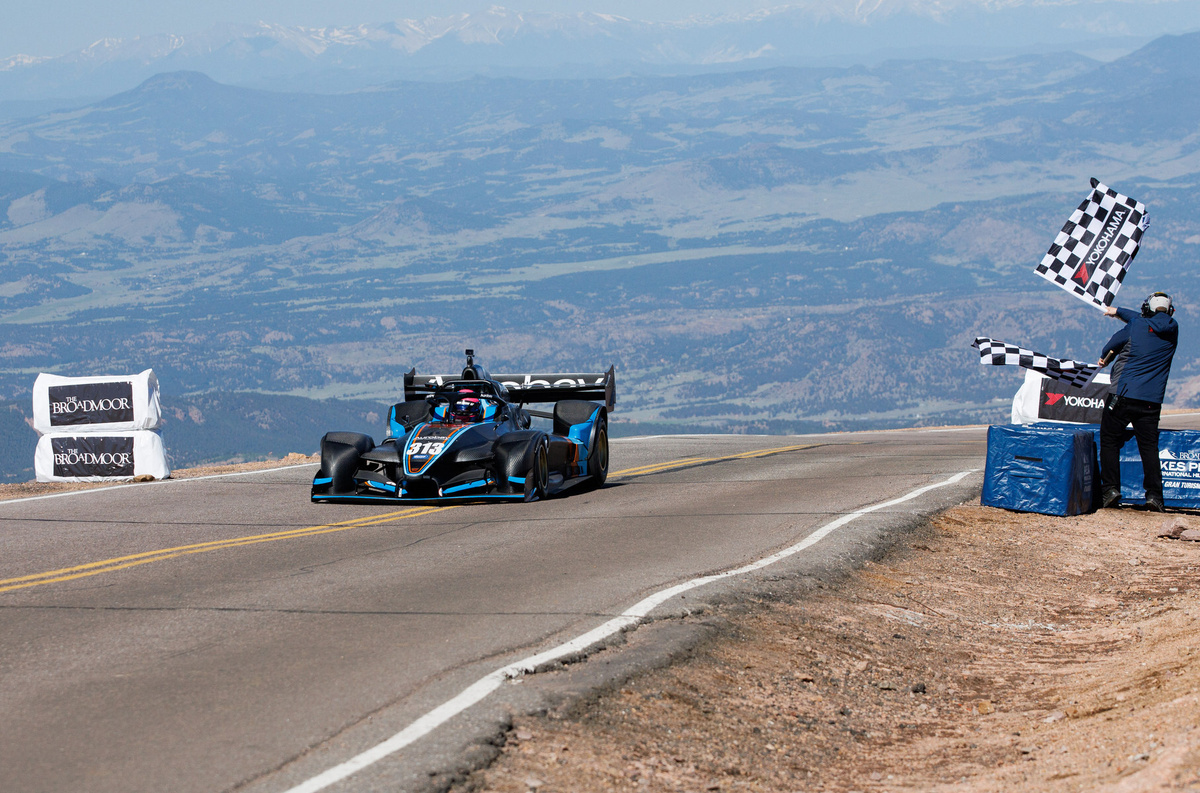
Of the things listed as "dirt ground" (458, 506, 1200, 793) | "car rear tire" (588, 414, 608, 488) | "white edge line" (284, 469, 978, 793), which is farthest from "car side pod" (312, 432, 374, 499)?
"dirt ground" (458, 506, 1200, 793)

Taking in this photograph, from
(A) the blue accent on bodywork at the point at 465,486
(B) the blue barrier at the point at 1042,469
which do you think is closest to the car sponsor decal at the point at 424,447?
(A) the blue accent on bodywork at the point at 465,486

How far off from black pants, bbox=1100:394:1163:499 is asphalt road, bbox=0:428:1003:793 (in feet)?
5.83

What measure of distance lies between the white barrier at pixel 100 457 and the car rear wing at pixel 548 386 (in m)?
4.11

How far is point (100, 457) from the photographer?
55.8 feet

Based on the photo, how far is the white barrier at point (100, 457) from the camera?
16.9m

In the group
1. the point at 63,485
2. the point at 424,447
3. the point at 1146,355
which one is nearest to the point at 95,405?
the point at 63,485

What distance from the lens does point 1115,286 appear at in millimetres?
A: 17109

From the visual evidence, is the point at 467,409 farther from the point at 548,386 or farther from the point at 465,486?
the point at 548,386

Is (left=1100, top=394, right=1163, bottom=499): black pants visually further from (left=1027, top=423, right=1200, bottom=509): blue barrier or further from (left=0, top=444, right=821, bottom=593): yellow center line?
(left=0, top=444, right=821, bottom=593): yellow center line

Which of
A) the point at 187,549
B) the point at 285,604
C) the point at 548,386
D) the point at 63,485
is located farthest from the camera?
the point at 63,485

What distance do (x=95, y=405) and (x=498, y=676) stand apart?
13511 millimetres

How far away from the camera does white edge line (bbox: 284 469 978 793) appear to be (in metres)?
4.49

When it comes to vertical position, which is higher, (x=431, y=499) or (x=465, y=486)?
(x=465, y=486)

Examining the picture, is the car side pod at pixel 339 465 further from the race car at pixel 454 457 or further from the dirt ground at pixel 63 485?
the dirt ground at pixel 63 485
